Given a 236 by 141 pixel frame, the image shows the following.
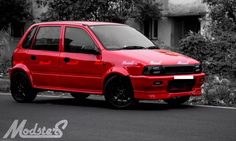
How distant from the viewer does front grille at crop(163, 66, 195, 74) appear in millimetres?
14055

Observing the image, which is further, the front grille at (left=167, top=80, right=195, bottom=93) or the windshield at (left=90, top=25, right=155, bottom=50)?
the windshield at (left=90, top=25, right=155, bottom=50)

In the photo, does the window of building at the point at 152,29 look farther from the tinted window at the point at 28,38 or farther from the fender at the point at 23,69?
the fender at the point at 23,69

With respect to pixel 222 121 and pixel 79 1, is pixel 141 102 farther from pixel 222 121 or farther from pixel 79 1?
pixel 79 1

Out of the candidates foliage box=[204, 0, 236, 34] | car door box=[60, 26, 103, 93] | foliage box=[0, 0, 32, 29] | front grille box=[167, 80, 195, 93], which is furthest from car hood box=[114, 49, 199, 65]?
foliage box=[0, 0, 32, 29]

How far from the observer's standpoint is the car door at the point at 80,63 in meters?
14.8

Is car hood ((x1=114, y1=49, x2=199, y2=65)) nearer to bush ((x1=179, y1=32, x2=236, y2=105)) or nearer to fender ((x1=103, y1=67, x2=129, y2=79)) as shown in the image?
fender ((x1=103, y1=67, x2=129, y2=79))

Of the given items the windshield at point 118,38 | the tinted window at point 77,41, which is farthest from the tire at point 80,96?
the windshield at point 118,38

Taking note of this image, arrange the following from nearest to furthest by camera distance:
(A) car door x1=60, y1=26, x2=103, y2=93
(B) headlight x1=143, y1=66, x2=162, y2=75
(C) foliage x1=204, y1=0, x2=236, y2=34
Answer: (B) headlight x1=143, y1=66, x2=162, y2=75 < (A) car door x1=60, y1=26, x2=103, y2=93 < (C) foliage x1=204, y1=0, x2=236, y2=34

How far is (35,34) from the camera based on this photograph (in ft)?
54.3

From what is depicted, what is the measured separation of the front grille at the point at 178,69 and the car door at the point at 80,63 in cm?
139

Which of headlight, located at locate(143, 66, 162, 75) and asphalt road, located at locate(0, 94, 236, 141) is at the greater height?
headlight, located at locate(143, 66, 162, 75)

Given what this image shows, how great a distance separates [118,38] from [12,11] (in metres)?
25.8

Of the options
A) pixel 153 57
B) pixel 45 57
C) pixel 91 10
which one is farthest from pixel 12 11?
pixel 153 57

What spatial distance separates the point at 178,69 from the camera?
14227mm
